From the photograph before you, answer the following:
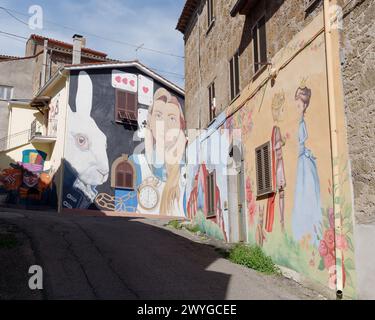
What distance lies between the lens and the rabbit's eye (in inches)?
836

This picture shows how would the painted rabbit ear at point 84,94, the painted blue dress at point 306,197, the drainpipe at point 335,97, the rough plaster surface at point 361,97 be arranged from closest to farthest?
1. the rough plaster surface at point 361,97
2. the drainpipe at point 335,97
3. the painted blue dress at point 306,197
4. the painted rabbit ear at point 84,94

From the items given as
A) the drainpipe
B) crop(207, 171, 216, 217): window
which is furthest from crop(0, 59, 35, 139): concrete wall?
the drainpipe

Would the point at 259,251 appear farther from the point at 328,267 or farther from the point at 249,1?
the point at 249,1

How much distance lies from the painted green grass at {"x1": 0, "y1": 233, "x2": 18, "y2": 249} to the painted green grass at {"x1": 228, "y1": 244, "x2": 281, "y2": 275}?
4.57m

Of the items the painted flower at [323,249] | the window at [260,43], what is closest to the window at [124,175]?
the window at [260,43]

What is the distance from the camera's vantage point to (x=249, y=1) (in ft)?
33.3

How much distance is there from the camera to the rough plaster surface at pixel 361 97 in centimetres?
603

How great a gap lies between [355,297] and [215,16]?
982 cm

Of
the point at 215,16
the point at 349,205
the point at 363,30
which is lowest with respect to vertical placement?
the point at 349,205

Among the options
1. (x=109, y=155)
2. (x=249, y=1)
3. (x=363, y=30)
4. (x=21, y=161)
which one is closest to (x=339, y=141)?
(x=363, y=30)

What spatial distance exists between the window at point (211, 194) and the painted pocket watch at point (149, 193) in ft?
A: 31.8

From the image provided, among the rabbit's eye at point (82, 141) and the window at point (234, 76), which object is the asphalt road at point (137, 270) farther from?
the rabbit's eye at point (82, 141)
